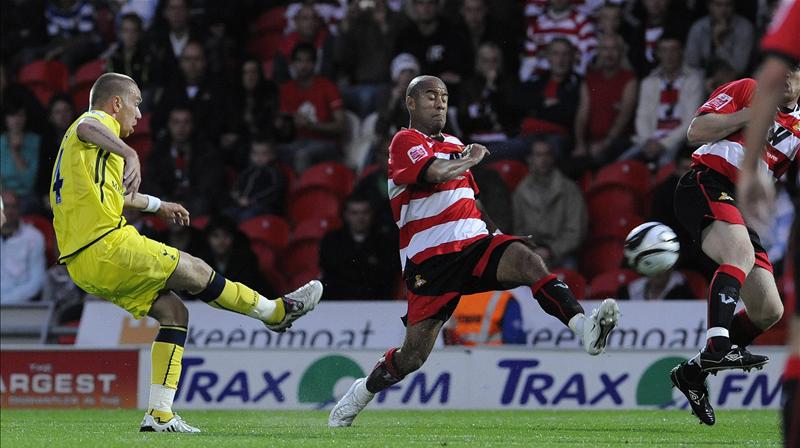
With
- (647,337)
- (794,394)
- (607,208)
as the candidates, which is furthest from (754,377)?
(794,394)

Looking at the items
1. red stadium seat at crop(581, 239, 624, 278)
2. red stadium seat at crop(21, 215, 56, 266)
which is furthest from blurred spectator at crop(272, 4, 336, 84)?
red stadium seat at crop(581, 239, 624, 278)

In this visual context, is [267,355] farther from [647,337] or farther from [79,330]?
[647,337]

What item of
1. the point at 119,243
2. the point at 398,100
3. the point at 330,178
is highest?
the point at 119,243

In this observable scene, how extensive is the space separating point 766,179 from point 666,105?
10294 millimetres

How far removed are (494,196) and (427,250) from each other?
581cm

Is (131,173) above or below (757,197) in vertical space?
below

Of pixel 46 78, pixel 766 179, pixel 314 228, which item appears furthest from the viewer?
pixel 46 78

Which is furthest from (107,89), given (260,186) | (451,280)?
(260,186)

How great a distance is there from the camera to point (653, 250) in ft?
27.6

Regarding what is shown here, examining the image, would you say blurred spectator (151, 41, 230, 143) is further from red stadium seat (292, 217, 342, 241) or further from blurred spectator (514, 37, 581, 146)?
blurred spectator (514, 37, 581, 146)

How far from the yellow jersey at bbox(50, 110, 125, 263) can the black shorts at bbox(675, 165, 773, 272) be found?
352cm

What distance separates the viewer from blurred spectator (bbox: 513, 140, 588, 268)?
14.0 m

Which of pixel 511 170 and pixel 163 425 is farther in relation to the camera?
pixel 511 170

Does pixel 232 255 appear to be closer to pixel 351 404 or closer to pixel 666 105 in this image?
pixel 666 105
